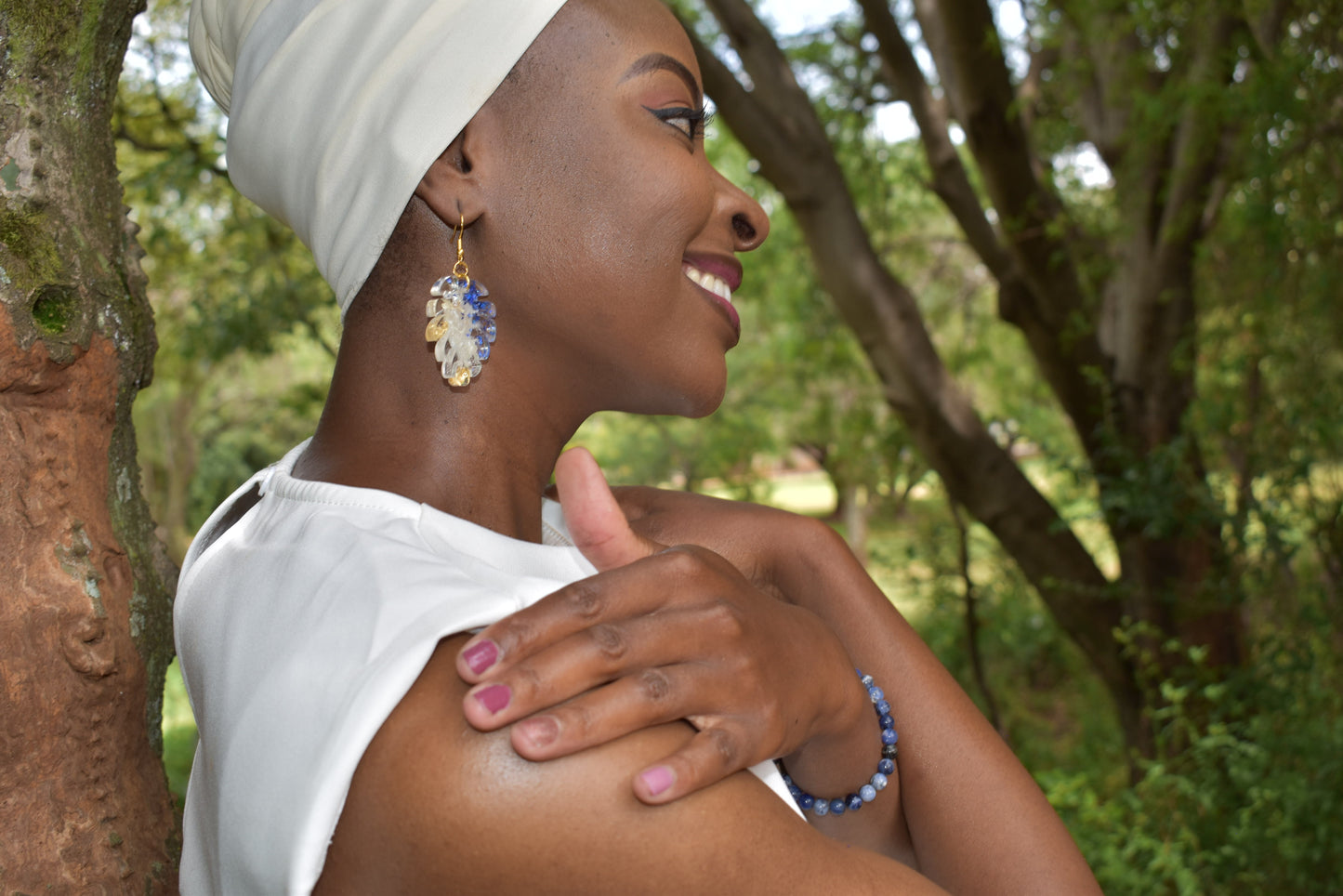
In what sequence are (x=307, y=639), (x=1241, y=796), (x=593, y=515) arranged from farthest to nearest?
(x=1241, y=796)
(x=593, y=515)
(x=307, y=639)

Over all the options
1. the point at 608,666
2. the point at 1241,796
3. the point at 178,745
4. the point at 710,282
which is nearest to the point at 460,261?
the point at 710,282

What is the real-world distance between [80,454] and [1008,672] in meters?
10.2

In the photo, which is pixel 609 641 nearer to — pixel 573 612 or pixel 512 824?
pixel 573 612

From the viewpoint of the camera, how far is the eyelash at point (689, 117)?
1499 mm

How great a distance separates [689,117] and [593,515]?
616mm

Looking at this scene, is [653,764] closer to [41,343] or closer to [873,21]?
[41,343]

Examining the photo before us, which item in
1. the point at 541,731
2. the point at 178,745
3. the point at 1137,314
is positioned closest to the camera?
the point at 541,731

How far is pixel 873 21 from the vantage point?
4.94 metres

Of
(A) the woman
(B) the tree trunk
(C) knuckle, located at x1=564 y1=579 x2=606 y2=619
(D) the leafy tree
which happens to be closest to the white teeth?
(A) the woman

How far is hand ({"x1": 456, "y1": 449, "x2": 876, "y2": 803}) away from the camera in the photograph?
100 centimetres

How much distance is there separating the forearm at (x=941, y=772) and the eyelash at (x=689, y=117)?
0.66 metres

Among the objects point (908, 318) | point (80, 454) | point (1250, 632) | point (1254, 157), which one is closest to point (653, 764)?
point (80, 454)

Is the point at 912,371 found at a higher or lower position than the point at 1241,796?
higher

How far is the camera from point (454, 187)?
1.43 metres
